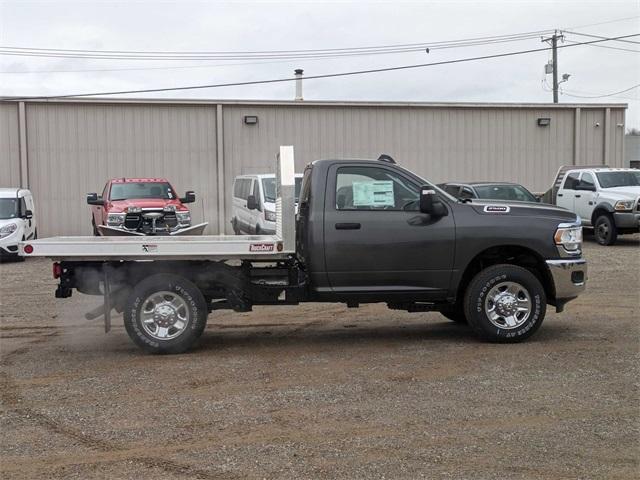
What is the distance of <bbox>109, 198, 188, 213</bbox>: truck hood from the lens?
16075mm

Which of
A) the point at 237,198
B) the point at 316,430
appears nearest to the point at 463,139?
the point at 237,198

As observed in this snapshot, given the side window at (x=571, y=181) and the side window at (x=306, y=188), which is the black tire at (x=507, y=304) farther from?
the side window at (x=571, y=181)

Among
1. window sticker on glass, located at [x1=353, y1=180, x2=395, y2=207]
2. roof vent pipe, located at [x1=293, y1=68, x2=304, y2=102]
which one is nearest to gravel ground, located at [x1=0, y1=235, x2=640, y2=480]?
window sticker on glass, located at [x1=353, y1=180, x2=395, y2=207]

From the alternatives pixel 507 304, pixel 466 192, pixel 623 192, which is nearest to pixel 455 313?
pixel 507 304

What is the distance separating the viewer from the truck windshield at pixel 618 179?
19.0 meters

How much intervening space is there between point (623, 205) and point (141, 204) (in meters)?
11.9

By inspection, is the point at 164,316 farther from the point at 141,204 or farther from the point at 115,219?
the point at 141,204

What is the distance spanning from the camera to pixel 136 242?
7.12 meters

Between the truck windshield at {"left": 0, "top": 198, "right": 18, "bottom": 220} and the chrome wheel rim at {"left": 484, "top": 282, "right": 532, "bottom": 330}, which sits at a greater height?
the truck windshield at {"left": 0, "top": 198, "right": 18, "bottom": 220}

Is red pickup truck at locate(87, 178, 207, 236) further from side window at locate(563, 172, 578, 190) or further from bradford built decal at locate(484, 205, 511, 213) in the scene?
side window at locate(563, 172, 578, 190)

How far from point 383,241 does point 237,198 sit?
1183cm

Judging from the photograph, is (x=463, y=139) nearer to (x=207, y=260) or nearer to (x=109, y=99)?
(x=109, y=99)

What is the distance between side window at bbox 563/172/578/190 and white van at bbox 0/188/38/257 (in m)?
14.7

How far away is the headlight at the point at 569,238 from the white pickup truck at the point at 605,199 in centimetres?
1126
